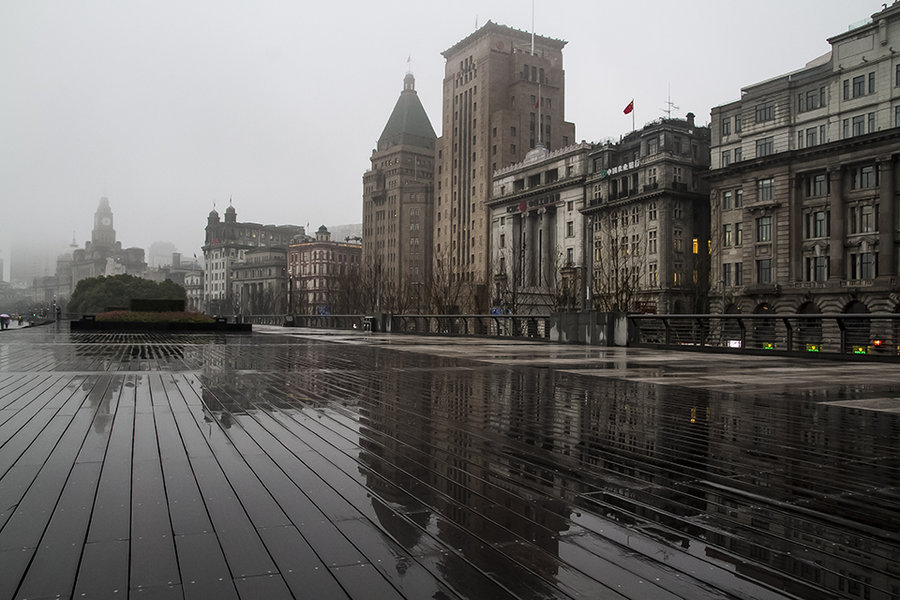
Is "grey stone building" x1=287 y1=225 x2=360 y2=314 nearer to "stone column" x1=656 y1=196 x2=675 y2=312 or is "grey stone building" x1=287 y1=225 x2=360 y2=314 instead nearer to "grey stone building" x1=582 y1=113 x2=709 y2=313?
"grey stone building" x1=582 y1=113 x2=709 y2=313

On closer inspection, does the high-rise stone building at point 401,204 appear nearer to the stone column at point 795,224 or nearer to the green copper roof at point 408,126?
the green copper roof at point 408,126

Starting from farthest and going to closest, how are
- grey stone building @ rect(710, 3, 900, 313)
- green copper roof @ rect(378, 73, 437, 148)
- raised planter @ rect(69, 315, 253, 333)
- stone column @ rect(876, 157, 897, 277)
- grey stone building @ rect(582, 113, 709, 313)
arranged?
green copper roof @ rect(378, 73, 437, 148), grey stone building @ rect(582, 113, 709, 313), grey stone building @ rect(710, 3, 900, 313), stone column @ rect(876, 157, 897, 277), raised planter @ rect(69, 315, 253, 333)

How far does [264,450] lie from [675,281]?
206 ft

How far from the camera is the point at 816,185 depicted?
51812 mm

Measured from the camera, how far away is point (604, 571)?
270cm

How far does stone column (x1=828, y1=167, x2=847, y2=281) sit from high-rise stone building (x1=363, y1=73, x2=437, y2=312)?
72731mm

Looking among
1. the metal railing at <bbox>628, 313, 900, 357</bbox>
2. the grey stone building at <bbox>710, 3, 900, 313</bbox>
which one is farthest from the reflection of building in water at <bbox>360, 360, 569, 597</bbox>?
the grey stone building at <bbox>710, 3, 900, 313</bbox>

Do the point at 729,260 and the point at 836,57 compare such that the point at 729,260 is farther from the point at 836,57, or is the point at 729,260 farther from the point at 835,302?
the point at 836,57

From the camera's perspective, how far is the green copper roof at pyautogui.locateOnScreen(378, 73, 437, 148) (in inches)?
5536

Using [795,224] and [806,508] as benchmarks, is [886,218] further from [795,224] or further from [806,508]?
[806,508]

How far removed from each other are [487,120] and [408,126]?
48.8m

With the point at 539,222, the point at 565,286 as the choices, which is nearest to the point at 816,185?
the point at 565,286

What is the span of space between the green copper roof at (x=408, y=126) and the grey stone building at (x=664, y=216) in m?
79.5

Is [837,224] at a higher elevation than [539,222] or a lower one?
lower
